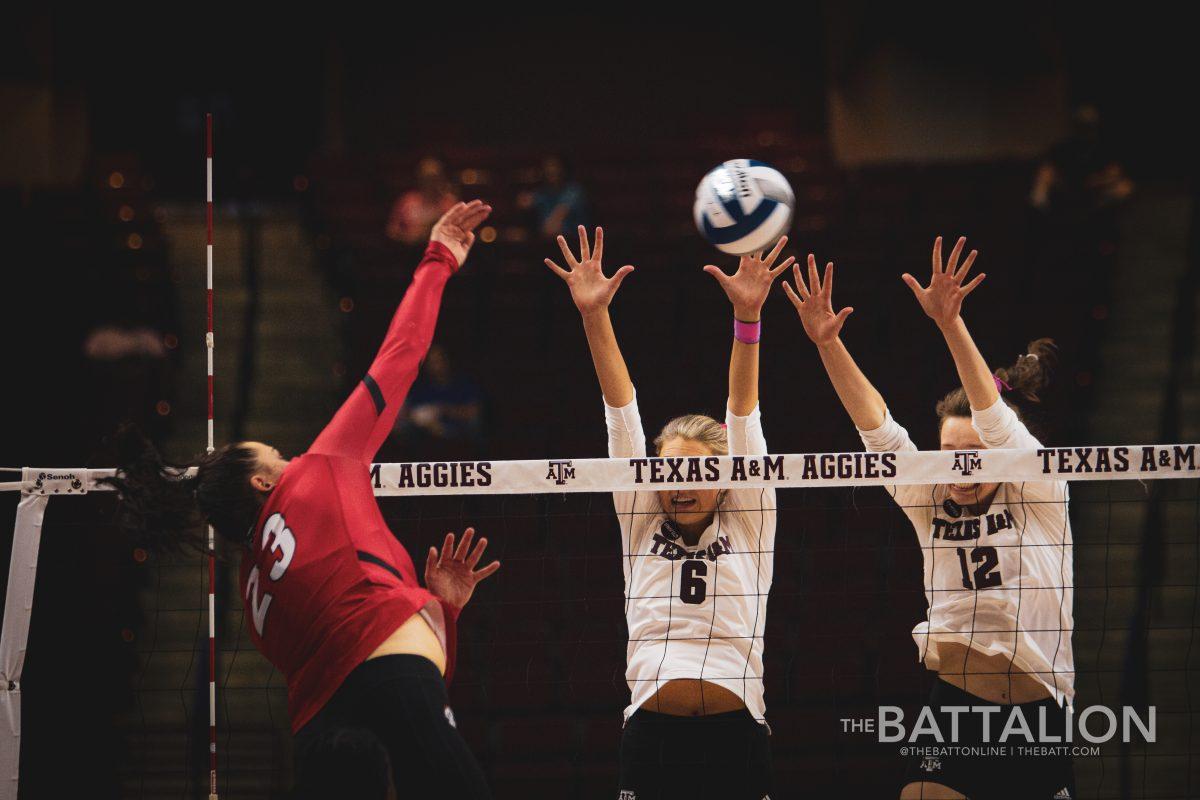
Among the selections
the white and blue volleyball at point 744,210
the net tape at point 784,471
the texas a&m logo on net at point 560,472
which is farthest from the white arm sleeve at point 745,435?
the white and blue volleyball at point 744,210

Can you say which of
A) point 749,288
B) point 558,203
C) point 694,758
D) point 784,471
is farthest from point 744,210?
point 558,203

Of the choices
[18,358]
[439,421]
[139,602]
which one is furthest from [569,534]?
[18,358]

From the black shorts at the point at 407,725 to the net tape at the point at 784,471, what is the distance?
132cm

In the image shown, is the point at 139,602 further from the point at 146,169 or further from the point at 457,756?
the point at 146,169

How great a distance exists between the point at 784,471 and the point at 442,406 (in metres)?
4.93

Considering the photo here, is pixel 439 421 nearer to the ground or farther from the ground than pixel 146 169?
nearer to the ground

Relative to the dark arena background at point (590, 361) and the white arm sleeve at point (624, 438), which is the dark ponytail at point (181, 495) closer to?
the dark arena background at point (590, 361)

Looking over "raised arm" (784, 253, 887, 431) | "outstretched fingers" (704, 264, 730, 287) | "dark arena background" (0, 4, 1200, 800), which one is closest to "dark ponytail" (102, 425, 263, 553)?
"dark arena background" (0, 4, 1200, 800)

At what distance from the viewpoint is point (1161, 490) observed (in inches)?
336

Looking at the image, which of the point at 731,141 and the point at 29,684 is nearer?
the point at 29,684

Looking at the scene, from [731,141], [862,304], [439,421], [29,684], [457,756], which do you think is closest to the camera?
[457,756]

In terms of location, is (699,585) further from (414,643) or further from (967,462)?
(414,643)

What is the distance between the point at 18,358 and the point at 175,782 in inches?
154

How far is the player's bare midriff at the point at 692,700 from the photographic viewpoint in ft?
13.9
